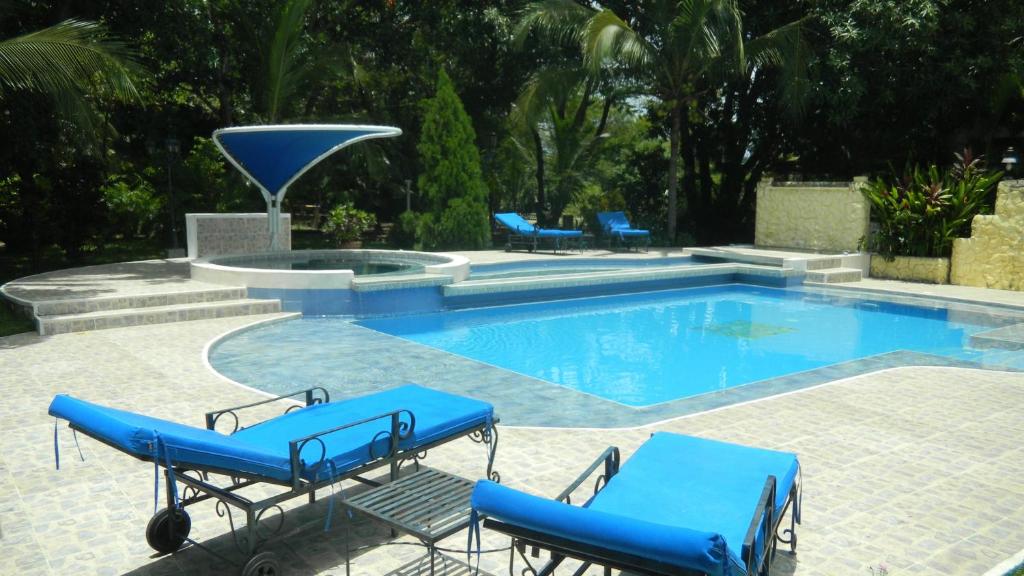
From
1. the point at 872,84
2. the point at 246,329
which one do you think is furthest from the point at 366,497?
the point at 872,84

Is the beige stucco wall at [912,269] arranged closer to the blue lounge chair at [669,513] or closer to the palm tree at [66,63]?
the blue lounge chair at [669,513]

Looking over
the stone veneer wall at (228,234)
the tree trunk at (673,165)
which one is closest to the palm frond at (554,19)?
the tree trunk at (673,165)

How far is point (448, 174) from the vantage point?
1953 centimetres

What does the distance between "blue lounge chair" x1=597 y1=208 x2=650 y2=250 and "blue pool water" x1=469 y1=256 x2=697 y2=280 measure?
1.40m

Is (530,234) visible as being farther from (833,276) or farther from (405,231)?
(833,276)

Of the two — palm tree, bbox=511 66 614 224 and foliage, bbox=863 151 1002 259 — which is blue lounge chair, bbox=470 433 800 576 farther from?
palm tree, bbox=511 66 614 224

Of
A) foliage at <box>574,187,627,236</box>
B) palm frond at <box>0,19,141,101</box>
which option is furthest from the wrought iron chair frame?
foliage at <box>574,187,627,236</box>

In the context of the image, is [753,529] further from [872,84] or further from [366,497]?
[872,84]

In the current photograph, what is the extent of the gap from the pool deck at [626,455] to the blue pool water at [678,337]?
167 centimetres

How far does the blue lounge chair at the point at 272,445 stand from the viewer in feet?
11.1

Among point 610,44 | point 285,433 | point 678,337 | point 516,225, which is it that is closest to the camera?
point 285,433

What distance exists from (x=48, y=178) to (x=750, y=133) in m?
18.9

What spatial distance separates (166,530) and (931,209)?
16444 millimetres

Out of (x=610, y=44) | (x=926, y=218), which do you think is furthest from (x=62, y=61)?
(x=926, y=218)
